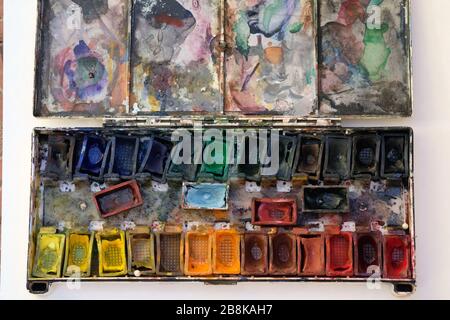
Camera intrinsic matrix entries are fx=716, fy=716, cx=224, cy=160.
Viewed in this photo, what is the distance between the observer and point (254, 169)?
387cm

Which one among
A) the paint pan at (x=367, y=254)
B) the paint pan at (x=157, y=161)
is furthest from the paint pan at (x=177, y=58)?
the paint pan at (x=367, y=254)

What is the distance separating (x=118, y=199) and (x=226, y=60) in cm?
96

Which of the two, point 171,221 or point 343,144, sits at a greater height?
point 343,144

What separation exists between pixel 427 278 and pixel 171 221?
55.8 inches

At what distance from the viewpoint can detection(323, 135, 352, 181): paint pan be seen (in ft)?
12.5

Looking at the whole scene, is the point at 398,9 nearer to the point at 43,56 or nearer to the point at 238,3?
the point at 238,3

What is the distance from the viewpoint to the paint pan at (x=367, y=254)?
3781 mm

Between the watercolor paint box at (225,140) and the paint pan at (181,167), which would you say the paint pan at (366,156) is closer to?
the watercolor paint box at (225,140)

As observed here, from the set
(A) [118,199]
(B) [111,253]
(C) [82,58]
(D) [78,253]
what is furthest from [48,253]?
(C) [82,58]

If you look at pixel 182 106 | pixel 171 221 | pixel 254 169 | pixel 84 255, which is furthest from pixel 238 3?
pixel 84 255

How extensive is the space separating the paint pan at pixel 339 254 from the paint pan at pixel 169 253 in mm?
783

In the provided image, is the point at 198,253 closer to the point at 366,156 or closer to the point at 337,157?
the point at 337,157
